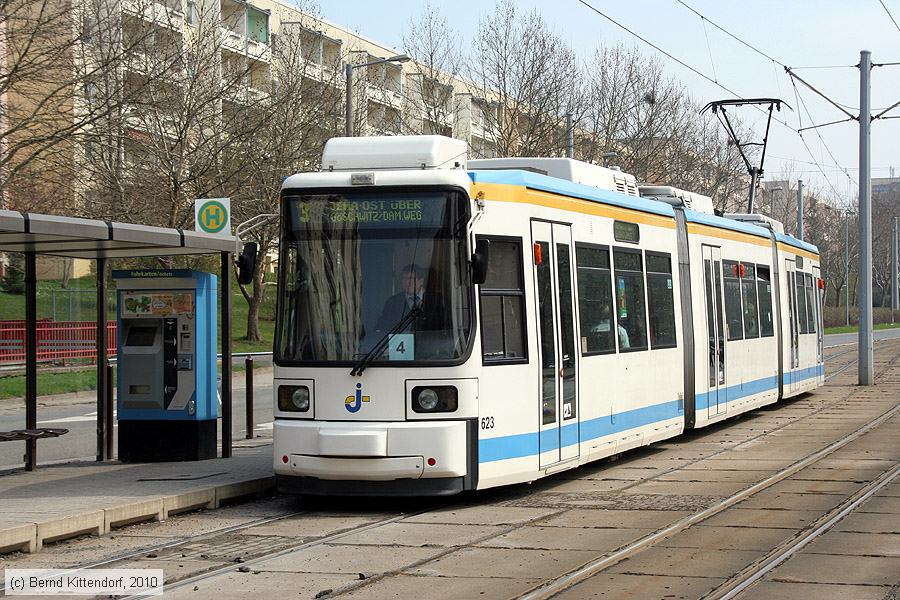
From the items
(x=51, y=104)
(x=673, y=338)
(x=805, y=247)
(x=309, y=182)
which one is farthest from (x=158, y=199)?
(x=309, y=182)

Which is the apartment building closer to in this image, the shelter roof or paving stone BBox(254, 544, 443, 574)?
the shelter roof

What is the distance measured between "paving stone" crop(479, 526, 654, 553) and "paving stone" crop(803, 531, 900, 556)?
4.29 feet

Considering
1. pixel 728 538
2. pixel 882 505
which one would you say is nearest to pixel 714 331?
pixel 882 505

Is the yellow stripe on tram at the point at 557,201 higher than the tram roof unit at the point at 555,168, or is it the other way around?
the tram roof unit at the point at 555,168

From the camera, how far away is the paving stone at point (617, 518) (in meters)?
10.6

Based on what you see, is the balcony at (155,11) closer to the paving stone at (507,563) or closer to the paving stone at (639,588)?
the paving stone at (507,563)

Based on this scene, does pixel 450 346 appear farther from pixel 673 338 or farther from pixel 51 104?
pixel 51 104

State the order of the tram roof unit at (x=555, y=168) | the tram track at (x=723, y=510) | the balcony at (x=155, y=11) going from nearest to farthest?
the tram track at (x=723, y=510)
the tram roof unit at (x=555, y=168)
the balcony at (x=155, y=11)

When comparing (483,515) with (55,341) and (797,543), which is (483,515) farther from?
(55,341)

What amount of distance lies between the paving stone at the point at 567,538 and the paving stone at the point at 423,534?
0.73 ft

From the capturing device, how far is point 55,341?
34.3 metres

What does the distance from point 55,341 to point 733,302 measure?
67.6 ft

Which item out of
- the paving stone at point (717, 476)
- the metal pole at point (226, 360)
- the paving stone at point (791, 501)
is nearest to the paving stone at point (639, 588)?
the paving stone at point (791, 501)

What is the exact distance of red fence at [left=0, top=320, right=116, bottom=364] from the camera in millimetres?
33500
